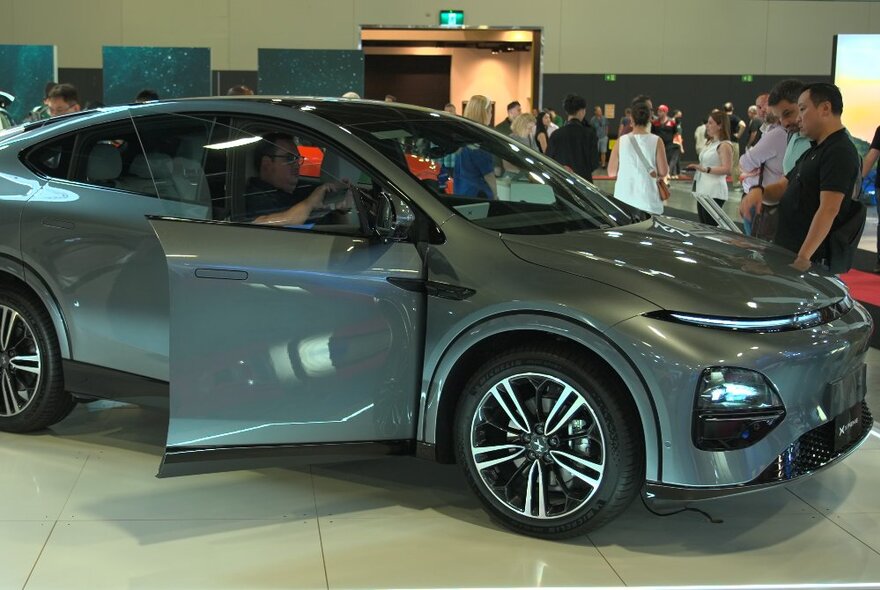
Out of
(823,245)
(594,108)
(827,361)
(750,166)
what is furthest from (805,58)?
(827,361)

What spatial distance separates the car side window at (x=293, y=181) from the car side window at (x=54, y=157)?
34.5 inches

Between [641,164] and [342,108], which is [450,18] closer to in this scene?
[641,164]

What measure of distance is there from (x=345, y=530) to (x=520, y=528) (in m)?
0.61

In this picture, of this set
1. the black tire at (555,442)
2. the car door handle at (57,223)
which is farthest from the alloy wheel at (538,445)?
the car door handle at (57,223)

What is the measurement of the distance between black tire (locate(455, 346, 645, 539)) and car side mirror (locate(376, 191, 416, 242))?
541mm

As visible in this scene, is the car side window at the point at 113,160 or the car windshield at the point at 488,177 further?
the car side window at the point at 113,160

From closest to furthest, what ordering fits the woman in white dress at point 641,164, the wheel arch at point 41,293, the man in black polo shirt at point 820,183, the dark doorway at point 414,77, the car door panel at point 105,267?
the car door panel at point 105,267 → the wheel arch at point 41,293 → the man in black polo shirt at point 820,183 → the woman in white dress at point 641,164 → the dark doorway at point 414,77

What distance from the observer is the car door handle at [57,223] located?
4086mm

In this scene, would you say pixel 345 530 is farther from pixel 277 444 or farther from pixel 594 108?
pixel 594 108

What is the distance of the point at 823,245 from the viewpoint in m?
4.85

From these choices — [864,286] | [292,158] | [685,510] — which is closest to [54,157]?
[292,158]

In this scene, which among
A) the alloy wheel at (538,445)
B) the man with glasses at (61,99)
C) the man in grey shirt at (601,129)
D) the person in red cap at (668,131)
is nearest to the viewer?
the alloy wheel at (538,445)

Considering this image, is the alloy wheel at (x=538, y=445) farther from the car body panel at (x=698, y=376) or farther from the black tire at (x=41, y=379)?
the black tire at (x=41, y=379)

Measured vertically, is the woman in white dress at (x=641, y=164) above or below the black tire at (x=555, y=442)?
above
